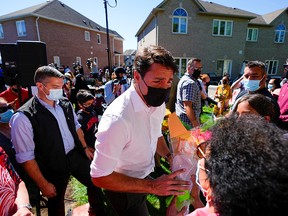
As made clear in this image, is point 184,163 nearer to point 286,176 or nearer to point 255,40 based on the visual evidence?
A: point 286,176

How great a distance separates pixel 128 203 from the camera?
1685 millimetres

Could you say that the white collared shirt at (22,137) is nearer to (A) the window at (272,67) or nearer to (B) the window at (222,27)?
(B) the window at (222,27)

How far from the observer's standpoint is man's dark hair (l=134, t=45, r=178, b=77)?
5.02ft

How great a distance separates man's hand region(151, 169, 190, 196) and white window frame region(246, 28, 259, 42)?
26182 millimetres

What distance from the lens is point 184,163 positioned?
1.51m

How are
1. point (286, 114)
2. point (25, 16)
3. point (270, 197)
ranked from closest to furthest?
point (270, 197) < point (286, 114) < point (25, 16)

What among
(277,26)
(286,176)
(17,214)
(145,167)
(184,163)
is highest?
(277,26)

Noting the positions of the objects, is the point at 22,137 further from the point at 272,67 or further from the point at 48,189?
the point at 272,67

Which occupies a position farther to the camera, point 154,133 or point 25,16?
point 25,16

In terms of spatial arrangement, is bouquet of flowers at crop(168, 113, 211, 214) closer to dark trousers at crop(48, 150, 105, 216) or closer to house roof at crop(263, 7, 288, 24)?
dark trousers at crop(48, 150, 105, 216)

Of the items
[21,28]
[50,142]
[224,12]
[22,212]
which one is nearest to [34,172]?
[50,142]

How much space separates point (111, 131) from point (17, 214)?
1.03m

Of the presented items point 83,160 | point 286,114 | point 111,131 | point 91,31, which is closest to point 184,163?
point 111,131

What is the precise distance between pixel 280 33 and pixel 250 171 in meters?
29.9
